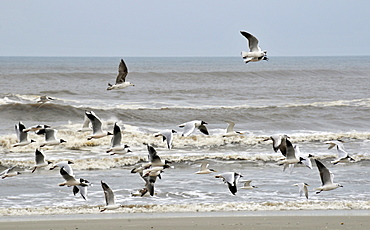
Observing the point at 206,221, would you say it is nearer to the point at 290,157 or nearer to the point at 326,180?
the point at 290,157

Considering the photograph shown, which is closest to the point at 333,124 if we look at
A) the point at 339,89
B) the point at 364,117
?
the point at 364,117

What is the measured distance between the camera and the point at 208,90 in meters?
37.8

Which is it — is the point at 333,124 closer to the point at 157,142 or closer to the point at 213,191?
the point at 157,142
